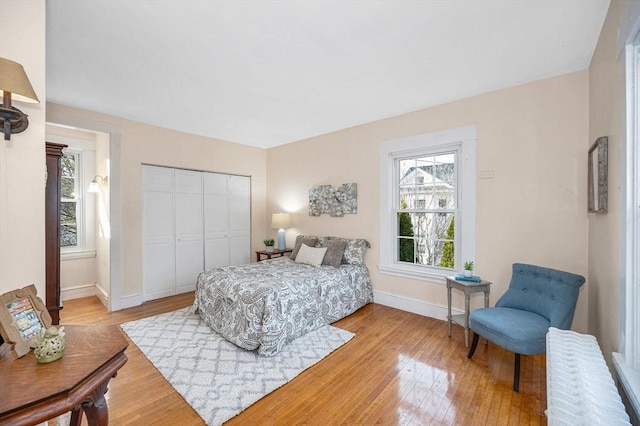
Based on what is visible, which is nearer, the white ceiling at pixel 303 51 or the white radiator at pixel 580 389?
the white radiator at pixel 580 389

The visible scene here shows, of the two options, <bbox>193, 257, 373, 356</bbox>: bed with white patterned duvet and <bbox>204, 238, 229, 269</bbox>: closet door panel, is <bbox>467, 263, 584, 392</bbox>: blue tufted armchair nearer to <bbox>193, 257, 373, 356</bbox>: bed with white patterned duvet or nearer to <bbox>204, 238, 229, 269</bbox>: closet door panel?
<bbox>193, 257, 373, 356</bbox>: bed with white patterned duvet

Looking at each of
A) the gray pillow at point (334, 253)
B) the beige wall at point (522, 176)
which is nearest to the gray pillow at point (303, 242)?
the gray pillow at point (334, 253)

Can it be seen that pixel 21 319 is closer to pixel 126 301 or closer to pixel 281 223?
pixel 126 301

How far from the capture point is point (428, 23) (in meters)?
1.85

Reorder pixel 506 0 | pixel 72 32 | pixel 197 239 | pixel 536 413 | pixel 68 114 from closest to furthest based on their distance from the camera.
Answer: pixel 506 0, pixel 536 413, pixel 72 32, pixel 68 114, pixel 197 239

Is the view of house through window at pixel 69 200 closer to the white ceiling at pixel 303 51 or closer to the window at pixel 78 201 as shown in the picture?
the window at pixel 78 201

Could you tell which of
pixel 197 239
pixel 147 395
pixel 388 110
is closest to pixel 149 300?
pixel 197 239

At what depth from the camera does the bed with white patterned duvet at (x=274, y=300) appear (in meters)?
2.50

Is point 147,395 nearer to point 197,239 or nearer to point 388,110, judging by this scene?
point 197,239

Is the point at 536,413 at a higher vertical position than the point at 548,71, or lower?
lower

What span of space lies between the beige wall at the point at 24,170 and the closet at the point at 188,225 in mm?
2824

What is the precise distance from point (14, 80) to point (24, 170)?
44cm

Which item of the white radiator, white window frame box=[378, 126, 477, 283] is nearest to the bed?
white window frame box=[378, 126, 477, 283]

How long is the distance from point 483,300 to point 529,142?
5.63ft
